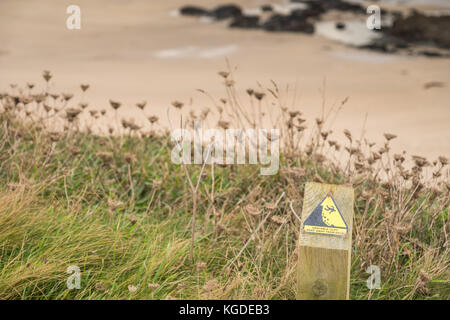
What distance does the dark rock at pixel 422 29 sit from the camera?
9.18 meters

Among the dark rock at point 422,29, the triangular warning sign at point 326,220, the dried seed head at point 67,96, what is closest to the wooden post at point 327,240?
the triangular warning sign at point 326,220

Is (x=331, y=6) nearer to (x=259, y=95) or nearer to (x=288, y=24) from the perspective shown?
(x=288, y=24)

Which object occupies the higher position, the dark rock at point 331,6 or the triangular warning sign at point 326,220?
the dark rock at point 331,6

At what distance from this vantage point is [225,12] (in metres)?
10.7

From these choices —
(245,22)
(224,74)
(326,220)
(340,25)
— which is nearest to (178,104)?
(224,74)

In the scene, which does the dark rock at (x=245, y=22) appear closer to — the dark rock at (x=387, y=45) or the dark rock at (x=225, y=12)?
the dark rock at (x=225, y=12)

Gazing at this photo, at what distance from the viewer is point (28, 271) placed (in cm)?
314

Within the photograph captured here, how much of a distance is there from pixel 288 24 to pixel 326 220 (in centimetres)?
760

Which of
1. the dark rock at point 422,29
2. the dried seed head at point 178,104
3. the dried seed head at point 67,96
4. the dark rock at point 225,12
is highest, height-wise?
the dark rock at point 225,12

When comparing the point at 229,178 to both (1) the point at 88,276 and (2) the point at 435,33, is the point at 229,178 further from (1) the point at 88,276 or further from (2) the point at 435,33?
(2) the point at 435,33

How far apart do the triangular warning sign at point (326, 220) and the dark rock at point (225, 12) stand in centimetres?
823

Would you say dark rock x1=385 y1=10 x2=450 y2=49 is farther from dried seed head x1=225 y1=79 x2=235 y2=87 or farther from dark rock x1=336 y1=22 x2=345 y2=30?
dried seed head x1=225 y1=79 x2=235 y2=87
